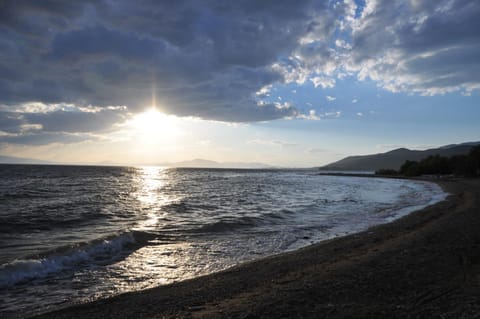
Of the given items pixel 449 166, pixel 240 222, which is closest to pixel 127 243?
pixel 240 222

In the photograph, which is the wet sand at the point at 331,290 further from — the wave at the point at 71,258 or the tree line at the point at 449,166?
the tree line at the point at 449,166

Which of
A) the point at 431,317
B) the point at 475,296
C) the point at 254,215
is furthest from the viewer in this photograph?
the point at 254,215

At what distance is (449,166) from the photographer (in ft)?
286

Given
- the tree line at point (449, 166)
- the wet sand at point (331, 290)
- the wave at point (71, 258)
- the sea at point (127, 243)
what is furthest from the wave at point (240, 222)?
→ the tree line at point (449, 166)

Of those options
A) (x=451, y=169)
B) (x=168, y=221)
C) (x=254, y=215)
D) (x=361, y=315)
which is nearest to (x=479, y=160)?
(x=451, y=169)

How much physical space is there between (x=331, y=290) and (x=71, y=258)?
7.75 metres

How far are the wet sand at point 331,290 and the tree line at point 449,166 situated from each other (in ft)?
262

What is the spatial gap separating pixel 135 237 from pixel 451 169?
98093 millimetres

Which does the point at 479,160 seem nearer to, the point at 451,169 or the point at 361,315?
the point at 451,169

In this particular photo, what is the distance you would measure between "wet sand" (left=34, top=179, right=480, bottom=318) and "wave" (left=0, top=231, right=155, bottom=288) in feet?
10.2

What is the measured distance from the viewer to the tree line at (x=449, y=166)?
7244 cm

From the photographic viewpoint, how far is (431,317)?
4.39 metres

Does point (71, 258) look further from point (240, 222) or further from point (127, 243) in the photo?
point (240, 222)

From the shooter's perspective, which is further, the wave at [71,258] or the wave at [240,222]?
the wave at [240,222]
